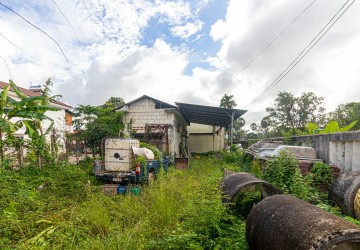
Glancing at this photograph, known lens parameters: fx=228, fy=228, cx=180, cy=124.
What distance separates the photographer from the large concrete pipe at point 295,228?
6.68ft

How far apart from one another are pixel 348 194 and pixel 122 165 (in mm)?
6665

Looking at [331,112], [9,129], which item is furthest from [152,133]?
[331,112]

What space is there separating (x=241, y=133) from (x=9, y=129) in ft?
159

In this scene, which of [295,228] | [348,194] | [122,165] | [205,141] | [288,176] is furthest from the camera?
[205,141]

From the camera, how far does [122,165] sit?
328 inches

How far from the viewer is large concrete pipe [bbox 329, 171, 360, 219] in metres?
4.13

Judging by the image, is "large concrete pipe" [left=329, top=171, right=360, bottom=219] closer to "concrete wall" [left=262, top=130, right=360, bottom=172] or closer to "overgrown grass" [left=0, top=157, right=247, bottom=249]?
"concrete wall" [left=262, top=130, right=360, bottom=172]

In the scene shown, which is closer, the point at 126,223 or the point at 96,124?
the point at 126,223

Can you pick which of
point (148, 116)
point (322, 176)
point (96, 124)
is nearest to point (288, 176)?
point (322, 176)

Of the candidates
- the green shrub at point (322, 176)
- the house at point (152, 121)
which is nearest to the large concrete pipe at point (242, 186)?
the green shrub at point (322, 176)

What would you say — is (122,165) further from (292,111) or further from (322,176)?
(292,111)

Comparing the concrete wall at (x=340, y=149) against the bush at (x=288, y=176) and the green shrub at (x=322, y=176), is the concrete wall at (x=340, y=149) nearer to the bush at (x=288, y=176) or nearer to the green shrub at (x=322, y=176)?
the green shrub at (x=322, y=176)

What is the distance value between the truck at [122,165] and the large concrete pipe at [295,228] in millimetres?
5373

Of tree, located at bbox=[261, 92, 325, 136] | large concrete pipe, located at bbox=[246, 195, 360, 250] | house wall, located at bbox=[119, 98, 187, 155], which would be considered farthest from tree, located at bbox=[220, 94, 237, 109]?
large concrete pipe, located at bbox=[246, 195, 360, 250]
